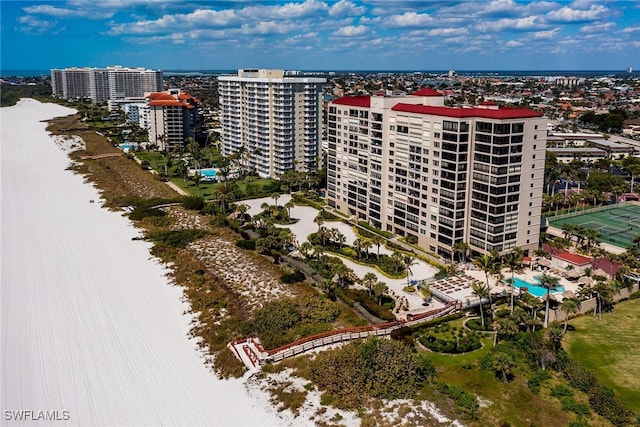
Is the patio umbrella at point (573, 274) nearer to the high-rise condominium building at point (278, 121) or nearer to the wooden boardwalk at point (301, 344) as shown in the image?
the wooden boardwalk at point (301, 344)

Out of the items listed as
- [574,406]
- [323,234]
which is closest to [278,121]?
[323,234]

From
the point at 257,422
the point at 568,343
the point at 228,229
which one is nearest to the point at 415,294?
the point at 568,343

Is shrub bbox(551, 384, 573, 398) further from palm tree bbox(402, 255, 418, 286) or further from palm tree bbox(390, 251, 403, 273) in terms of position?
palm tree bbox(390, 251, 403, 273)

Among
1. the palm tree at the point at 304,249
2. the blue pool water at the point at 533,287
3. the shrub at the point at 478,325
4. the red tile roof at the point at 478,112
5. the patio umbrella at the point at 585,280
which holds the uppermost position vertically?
the red tile roof at the point at 478,112

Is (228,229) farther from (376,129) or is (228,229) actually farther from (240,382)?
(240,382)

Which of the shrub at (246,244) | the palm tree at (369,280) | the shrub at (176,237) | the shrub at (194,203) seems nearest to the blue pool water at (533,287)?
the palm tree at (369,280)

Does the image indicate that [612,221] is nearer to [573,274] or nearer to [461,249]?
[573,274]
